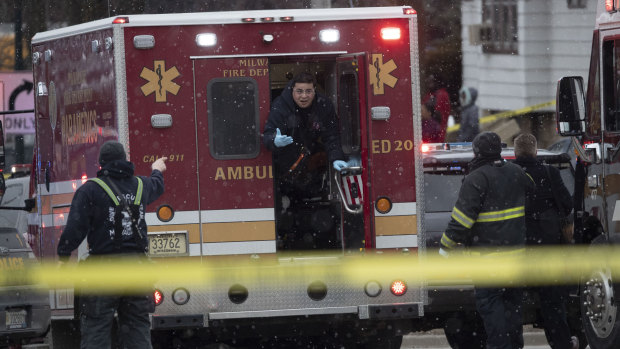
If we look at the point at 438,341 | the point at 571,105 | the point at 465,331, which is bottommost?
the point at 438,341

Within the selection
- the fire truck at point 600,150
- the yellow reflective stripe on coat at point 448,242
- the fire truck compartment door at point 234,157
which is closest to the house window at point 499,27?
the fire truck at point 600,150

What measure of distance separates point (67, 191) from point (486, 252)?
3541mm

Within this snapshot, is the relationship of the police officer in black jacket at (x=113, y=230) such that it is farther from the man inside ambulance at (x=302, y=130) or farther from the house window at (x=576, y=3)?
the house window at (x=576, y=3)

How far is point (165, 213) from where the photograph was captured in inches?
427

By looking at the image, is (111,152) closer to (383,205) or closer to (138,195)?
(138,195)

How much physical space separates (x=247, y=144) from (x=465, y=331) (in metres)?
3.25

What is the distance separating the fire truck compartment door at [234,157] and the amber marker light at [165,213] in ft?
0.77

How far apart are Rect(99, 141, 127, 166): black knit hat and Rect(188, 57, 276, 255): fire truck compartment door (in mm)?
797

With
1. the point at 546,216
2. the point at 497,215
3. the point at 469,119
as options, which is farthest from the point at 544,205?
the point at 469,119

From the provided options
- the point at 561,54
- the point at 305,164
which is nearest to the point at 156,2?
the point at 305,164

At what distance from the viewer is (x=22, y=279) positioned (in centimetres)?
1168

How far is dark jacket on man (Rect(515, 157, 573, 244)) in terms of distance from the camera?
39.2 ft

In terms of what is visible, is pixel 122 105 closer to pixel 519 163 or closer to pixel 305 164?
pixel 305 164

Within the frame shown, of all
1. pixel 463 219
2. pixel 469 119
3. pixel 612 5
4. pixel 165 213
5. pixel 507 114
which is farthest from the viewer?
pixel 507 114
